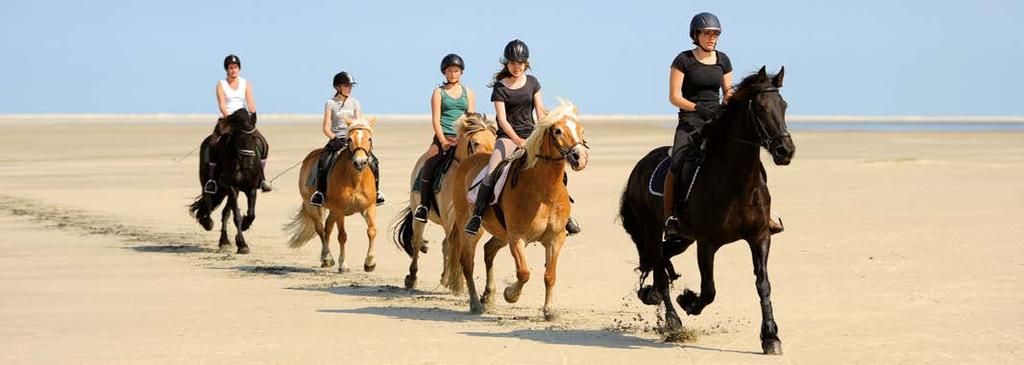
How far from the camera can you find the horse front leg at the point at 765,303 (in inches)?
382

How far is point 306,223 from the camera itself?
1677 cm

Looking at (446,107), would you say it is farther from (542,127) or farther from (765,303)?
(765,303)

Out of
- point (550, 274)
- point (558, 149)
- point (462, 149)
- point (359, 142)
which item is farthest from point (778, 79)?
point (359, 142)

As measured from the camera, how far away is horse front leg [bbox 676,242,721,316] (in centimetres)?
998

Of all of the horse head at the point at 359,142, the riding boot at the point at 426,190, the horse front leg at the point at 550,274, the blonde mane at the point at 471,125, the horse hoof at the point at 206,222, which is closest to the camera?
the horse front leg at the point at 550,274

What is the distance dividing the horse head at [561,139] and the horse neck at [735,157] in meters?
1.14

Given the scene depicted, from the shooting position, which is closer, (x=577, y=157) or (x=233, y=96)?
(x=577, y=157)

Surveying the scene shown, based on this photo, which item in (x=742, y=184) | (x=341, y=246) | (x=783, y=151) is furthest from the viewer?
(x=341, y=246)

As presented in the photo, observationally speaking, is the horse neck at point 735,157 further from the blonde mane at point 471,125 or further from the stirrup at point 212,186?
the stirrup at point 212,186

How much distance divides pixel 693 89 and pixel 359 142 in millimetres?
5104

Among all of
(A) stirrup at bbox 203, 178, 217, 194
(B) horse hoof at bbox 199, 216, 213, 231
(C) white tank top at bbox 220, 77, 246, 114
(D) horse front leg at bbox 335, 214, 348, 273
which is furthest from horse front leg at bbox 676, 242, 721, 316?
(B) horse hoof at bbox 199, 216, 213, 231

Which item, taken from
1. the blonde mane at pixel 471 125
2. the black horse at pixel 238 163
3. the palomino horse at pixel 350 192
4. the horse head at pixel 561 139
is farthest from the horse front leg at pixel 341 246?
the horse head at pixel 561 139

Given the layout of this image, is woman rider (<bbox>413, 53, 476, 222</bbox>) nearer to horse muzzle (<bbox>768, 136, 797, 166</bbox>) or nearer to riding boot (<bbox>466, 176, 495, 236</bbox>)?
riding boot (<bbox>466, 176, 495, 236</bbox>)

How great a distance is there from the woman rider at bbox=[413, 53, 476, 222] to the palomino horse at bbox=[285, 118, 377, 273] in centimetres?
100
